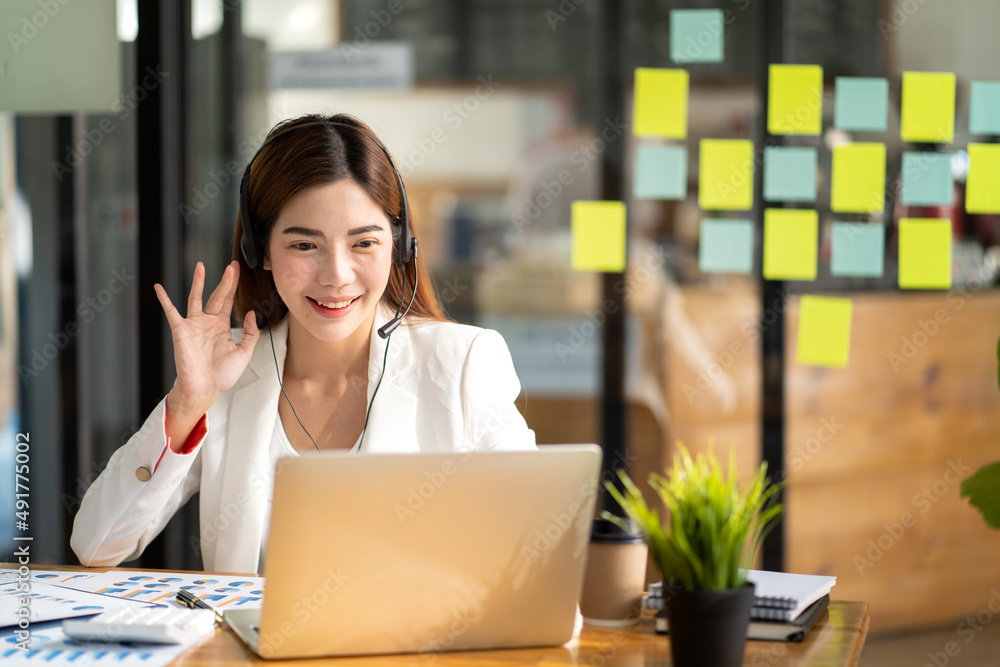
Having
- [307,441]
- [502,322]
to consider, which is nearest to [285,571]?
[307,441]

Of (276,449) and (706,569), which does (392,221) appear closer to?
(276,449)

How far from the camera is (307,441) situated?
161 centimetres

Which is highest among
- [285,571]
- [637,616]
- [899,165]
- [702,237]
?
[899,165]

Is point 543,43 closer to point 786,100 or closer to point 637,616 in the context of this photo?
point 786,100

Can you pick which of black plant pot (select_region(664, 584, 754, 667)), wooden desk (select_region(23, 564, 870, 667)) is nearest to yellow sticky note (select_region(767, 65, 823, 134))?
wooden desk (select_region(23, 564, 870, 667))

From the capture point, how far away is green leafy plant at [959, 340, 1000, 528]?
159 cm

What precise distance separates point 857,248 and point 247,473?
1.63 metres

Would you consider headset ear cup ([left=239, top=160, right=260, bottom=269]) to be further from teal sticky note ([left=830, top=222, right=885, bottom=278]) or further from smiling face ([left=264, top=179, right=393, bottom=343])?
teal sticky note ([left=830, top=222, right=885, bottom=278])

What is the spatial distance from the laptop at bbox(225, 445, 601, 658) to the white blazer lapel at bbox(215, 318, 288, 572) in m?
0.53

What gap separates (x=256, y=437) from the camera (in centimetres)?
157

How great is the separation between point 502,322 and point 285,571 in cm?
189

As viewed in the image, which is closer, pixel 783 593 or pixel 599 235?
pixel 783 593

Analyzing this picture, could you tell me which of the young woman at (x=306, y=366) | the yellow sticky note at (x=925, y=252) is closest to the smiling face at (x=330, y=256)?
the young woman at (x=306, y=366)

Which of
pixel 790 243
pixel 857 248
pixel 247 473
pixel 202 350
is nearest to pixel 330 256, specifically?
pixel 202 350
